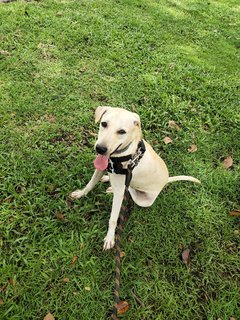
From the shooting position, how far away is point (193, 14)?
7.28m

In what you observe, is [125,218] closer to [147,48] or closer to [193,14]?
[147,48]

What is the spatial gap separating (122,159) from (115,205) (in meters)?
0.55

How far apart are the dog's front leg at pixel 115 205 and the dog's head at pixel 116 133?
311mm

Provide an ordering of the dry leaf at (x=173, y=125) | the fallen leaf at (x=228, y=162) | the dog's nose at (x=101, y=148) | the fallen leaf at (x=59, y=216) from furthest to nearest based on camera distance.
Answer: the dry leaf at (x=173, y=125) → the fallen leaf at (x=228, y=162) → the fallen leaf at (x=59, y=216) → the dog's nose at (x=101, y=148)

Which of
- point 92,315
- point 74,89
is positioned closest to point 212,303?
point 92,315

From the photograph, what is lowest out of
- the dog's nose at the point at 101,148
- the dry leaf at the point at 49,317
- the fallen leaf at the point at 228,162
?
the dry leaf at the point at 49,317

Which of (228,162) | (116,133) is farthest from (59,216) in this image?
(228,162)

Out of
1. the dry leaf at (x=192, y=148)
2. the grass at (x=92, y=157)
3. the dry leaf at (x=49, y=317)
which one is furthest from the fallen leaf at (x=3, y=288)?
the dry leaf at (x=192, y=148)

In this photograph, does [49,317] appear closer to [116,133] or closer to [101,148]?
[101,148]

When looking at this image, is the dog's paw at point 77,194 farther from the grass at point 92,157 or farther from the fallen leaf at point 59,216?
the fallen leaf at point 59,216

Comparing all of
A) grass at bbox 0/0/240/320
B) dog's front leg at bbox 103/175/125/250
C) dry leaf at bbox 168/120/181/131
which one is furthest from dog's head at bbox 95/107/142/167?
dry leaf at bbox 168/120/181/131

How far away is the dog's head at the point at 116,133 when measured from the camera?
2396mm

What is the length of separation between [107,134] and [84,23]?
427 centimetres

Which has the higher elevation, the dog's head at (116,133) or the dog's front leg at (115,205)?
the dog's head at (116,133)
